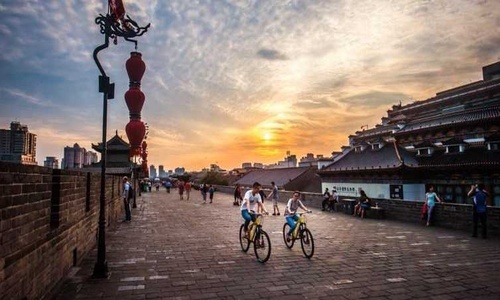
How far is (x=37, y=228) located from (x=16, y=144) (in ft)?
26.7

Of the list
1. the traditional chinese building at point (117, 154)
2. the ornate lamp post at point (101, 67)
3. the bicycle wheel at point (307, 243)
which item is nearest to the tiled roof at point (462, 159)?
the bicycle wheel at point (307, 243)

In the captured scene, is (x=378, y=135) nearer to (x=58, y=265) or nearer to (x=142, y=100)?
(x=142, y=100)

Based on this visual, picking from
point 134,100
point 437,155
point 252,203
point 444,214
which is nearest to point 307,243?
point 252,203

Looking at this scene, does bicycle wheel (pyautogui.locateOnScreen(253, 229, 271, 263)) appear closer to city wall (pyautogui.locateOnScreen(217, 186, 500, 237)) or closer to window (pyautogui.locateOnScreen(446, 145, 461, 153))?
city wall (pyautogui.locateOnScreen(217, 186, 500, 237))

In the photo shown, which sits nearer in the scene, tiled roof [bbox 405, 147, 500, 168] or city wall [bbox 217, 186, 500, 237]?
city wall [bbox 217, 186, 500, 237]

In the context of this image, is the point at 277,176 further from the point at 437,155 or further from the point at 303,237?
the point at 303,237

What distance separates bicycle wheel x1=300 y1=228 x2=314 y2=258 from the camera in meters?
→ 8.02

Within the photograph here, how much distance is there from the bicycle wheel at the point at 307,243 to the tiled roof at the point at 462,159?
19.4m

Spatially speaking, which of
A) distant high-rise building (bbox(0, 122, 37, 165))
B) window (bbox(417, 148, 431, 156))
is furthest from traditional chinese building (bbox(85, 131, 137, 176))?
window (bbox(417, 148, 431, 156))

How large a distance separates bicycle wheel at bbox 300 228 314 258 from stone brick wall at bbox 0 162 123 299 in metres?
5.28

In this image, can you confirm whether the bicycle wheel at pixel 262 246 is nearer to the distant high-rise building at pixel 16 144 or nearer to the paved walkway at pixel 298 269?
the paved walkway at pixel 298 269

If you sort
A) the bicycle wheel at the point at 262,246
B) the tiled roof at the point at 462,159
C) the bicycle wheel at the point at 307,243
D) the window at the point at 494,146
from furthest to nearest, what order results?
the window at the point at 494,146 → the tiled roof at the point at 462,159 → the bicycle wheel at the point at 307,243 → the bicycle wheel at the point at 262,246

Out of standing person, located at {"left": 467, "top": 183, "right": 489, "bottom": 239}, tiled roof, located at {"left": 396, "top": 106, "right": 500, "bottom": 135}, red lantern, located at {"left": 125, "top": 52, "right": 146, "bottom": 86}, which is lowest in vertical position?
standing person, located at {"left": 467, "top": 183, "right": 489, "bottom": 239}

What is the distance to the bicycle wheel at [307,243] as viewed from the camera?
8.02 metres
